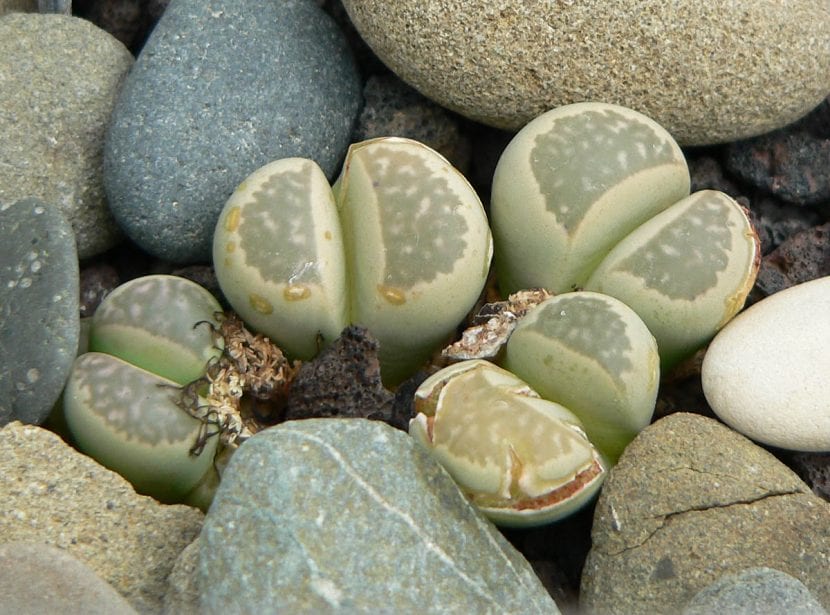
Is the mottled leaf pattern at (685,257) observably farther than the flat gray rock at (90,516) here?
Yes

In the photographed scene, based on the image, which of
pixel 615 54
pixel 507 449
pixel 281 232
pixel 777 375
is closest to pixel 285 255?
pixel 281 232

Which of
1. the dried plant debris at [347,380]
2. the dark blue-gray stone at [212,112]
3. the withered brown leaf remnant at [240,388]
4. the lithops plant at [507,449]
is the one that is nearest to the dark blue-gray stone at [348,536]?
the lithops plant at [507,449]

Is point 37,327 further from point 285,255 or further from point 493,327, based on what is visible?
point 493,327

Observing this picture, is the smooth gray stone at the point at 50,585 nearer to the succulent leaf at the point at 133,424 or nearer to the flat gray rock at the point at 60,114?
the succulent leaf at the point at 133,424

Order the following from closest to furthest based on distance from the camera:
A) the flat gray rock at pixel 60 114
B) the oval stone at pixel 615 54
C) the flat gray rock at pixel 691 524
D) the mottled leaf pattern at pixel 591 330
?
the flat gray rock at pixel 691 524 < the mottled leaf pattern at pixel 591 330 < the oval stone at pixel 615 54 < the flat gray rock at pixel 60 114

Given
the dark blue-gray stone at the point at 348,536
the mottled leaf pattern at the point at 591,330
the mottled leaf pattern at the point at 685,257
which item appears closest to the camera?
the dark blue-gray stone at the point at 348,536
